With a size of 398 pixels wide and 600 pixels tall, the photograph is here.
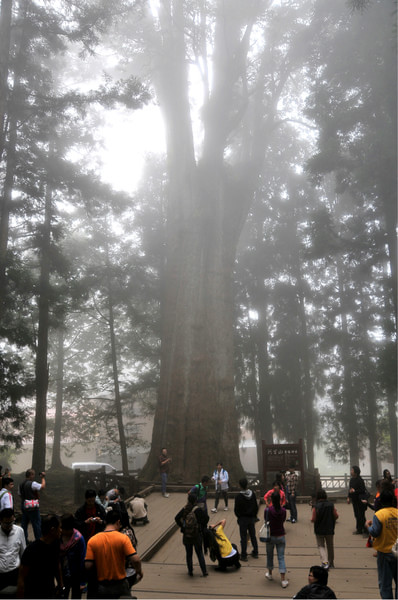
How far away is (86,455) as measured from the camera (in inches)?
1987

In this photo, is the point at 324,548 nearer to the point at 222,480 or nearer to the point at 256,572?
the point at 256,572

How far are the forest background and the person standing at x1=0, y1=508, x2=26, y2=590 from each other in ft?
29.6

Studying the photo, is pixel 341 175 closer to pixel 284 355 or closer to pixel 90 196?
pixel 90 196

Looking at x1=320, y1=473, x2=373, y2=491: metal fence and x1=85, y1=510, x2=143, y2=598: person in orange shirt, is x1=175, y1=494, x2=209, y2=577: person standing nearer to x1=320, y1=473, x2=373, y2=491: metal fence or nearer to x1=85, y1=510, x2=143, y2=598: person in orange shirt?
x1=85, y1=510, x2=143, y2=598: person in orange shirt

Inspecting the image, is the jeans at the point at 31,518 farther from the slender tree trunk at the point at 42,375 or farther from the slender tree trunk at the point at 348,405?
the slender tree trunk at the point at 348,405

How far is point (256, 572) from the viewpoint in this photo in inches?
328

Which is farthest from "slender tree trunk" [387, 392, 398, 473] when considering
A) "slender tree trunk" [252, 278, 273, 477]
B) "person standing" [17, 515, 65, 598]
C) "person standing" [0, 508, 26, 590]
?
"person standing" [17, 515, 65, 598]

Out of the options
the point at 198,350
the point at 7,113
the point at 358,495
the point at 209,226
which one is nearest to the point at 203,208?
the point at 209,226

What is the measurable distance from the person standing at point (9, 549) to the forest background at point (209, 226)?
901cm

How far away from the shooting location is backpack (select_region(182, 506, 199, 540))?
8.20m

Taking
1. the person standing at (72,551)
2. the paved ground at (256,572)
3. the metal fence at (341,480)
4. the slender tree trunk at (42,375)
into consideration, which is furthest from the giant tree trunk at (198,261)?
the person standing at (72,551)

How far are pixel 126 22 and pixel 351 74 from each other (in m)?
12.4

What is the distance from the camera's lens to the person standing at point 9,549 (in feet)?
18.4

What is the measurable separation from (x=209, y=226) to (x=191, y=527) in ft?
51.5
